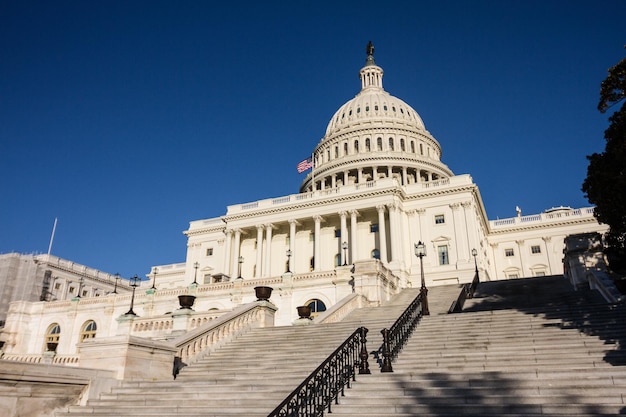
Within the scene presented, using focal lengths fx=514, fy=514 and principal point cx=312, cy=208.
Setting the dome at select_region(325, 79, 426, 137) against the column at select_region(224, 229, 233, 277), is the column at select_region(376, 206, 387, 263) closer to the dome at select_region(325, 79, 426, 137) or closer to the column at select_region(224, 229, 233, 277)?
the column at select_region(224, 229, 233, 277)

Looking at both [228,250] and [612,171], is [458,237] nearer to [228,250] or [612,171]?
[228,250]

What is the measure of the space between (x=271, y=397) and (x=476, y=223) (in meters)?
50.8

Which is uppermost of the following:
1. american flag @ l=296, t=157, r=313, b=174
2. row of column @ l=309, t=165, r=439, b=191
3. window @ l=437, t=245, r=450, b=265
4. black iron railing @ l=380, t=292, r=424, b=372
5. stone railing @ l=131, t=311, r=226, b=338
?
row of column @ l=309, t=165, r=439, b=191

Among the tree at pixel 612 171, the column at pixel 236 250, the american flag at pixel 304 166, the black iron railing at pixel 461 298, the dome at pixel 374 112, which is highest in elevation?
the dome at pixel 374 112

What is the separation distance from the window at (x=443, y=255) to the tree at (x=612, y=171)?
35448mm

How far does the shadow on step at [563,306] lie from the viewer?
14664mm

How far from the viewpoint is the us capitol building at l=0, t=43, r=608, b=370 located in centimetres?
2827

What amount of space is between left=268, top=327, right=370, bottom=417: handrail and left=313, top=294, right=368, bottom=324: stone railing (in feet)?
30.6

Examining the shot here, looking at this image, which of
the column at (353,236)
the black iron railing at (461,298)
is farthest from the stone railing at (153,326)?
the column at (353,236)

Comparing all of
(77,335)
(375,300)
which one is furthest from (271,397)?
(77,335)

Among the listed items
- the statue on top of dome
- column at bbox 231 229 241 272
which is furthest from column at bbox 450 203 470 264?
the statue on top of dome

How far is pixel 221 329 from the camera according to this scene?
1872 cm

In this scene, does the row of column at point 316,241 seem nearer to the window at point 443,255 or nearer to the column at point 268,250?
the column at point 268,250

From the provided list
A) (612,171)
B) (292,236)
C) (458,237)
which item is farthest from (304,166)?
(612,171)
